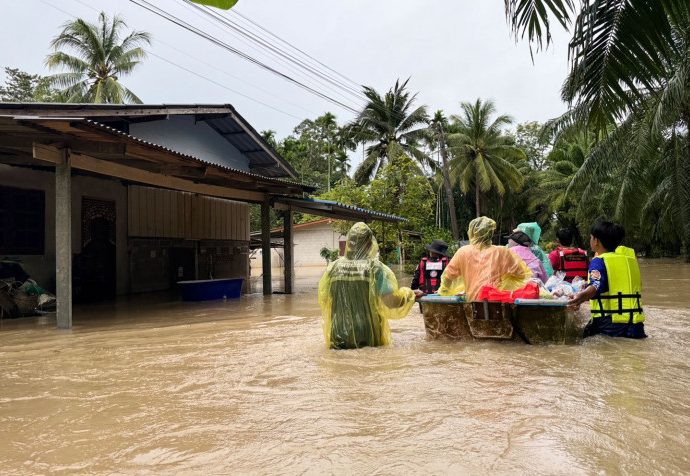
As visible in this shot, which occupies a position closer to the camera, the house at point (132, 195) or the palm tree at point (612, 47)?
the palm tree at point (612, 47)

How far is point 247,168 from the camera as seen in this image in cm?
1761

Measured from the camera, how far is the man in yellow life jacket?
557 centimetres

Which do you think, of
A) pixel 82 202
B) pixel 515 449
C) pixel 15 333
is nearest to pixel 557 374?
pixel 515 449

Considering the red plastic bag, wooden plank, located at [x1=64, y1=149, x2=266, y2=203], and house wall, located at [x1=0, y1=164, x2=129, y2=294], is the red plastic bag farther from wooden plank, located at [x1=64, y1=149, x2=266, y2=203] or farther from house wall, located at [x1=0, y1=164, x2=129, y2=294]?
house wall, located at [x1=0, y1=164, x2=129, y2=294]

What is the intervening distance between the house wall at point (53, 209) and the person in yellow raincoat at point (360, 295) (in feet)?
27.0

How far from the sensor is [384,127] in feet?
108

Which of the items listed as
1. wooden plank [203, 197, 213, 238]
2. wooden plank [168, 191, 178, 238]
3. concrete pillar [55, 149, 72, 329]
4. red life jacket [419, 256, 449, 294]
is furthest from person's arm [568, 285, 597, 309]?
wooden plank [203, 197, 213, 238]

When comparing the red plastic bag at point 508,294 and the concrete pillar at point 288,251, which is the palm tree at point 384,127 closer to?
the concrete pillar at point 288,251

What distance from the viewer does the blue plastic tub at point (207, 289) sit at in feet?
41.5

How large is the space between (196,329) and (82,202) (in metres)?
5.93

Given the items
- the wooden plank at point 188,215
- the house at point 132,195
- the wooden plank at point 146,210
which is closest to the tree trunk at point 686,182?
the house at point 132,195

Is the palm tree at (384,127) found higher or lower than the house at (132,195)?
higher

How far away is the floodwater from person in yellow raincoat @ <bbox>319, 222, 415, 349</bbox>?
0.68ft

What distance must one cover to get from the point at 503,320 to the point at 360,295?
1614 millimetres
